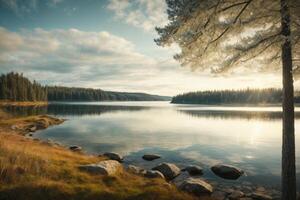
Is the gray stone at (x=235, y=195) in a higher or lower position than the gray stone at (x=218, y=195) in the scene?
higher

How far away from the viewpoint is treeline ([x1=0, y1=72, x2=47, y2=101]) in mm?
128375

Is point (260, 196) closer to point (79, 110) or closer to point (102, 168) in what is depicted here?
point (102, 168)

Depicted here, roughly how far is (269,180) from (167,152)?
12314mm

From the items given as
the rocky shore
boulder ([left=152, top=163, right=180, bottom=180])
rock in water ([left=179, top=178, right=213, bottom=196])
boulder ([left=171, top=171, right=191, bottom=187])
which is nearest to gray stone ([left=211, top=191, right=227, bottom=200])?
the rocky shore

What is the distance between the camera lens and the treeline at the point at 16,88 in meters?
128

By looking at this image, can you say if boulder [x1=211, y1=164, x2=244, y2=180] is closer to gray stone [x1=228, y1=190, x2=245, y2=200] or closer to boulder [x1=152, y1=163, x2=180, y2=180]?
boulder [x1=152, y1=163, x2=180, y2=180]

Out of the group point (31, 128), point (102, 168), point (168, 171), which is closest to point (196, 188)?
point (168, 171)

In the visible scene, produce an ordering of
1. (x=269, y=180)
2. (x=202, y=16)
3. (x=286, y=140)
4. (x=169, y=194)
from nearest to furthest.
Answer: (x=202, y=16)
(x=286, y=140)
(x=169, y=194)
(x=269, y=180)

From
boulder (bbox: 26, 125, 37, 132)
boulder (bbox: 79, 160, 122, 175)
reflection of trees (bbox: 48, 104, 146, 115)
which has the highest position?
boulder (bbox: 79, 160, 122, 175)

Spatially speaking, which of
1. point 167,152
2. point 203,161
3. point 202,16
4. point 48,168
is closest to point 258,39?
point 202,16

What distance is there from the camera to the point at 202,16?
9.85m

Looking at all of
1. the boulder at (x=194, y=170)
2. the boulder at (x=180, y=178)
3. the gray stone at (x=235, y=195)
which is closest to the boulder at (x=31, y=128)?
the boulder at (x=194, y=170)

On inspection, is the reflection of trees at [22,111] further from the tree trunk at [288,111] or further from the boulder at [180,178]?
the tree trunk at [288,111]

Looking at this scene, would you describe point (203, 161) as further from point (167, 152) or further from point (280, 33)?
point (280, 33)
